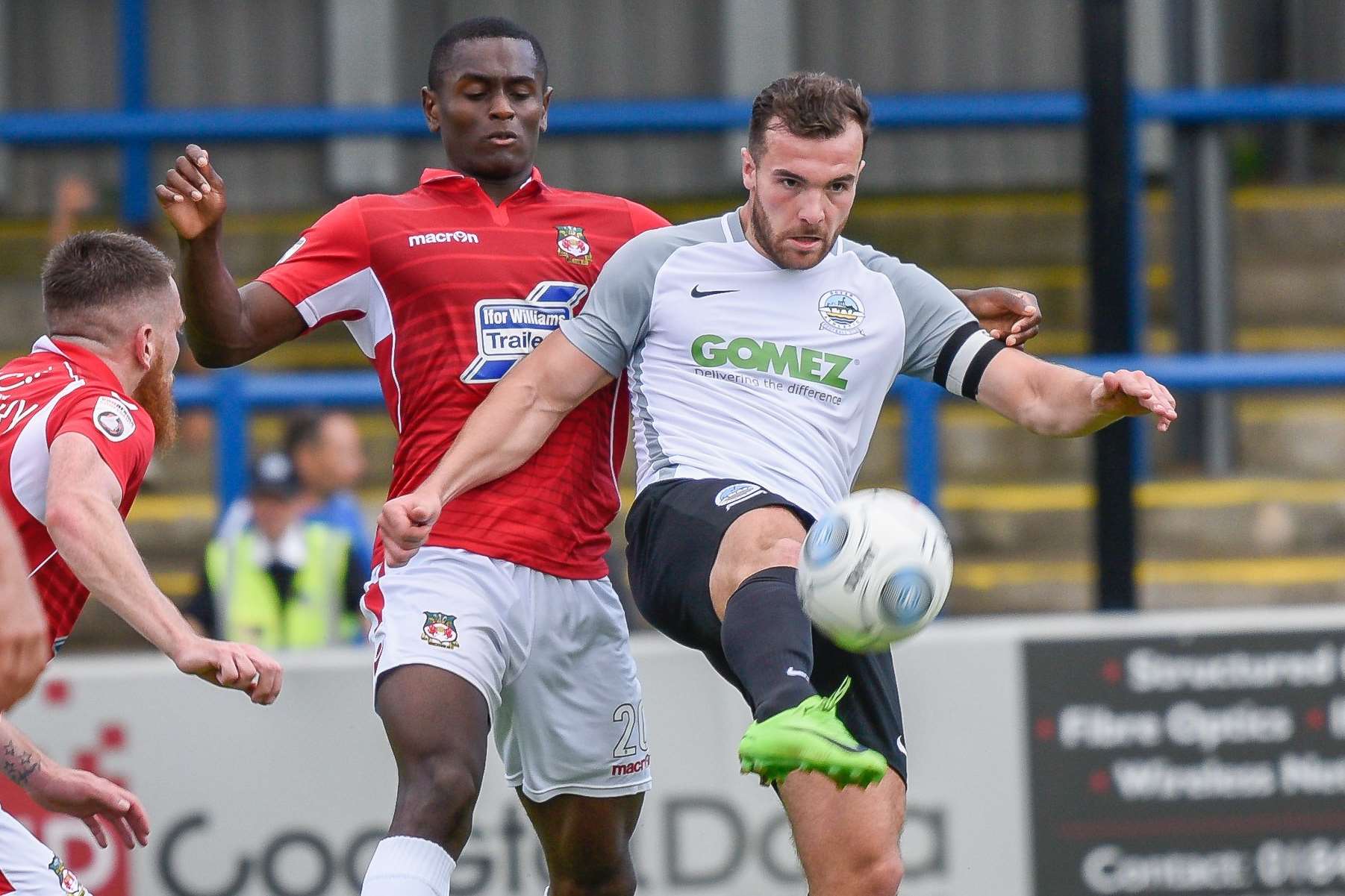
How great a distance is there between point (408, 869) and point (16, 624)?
1771mm

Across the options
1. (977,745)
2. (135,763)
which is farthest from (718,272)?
(135,763)

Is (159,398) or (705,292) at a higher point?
(705,292)

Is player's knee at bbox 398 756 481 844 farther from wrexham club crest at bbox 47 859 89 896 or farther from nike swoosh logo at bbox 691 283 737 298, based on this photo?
nike swoosh logo at bbox 691 283 737 298

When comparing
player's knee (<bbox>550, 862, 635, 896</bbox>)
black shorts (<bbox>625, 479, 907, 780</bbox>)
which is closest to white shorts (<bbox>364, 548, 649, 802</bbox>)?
player's knee (<bbox>550, 862, 635, 896</bbox>)

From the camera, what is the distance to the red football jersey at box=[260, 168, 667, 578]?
4.59m

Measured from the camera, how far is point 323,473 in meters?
7.14

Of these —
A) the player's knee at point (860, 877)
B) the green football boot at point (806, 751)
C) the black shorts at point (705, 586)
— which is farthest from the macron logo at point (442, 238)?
the player's knee at point (860, 877)

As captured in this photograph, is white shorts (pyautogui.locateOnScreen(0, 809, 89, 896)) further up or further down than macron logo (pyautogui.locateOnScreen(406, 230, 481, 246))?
further down

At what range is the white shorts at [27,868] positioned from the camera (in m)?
3.84

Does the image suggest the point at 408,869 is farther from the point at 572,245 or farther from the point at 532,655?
the point at 572,245

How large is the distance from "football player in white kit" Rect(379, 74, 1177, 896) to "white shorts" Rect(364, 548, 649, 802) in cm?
29

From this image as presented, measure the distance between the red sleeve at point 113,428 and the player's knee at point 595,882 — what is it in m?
1.53

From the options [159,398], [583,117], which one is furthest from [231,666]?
[583,117]

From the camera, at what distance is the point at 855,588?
3.94m
